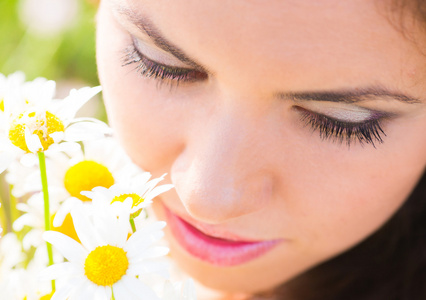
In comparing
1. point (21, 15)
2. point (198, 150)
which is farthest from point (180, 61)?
point (21, 15)

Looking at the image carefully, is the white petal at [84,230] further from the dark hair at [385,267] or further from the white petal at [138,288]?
the dark hair at [385,267]

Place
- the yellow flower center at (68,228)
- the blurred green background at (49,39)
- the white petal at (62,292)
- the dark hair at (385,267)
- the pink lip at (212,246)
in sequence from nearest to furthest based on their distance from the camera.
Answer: the white petal at (62,292), the yellow flower center at (68,228), the pink lip at (212,246), the dark hair at (385,267), the blurred green background at (49,39)

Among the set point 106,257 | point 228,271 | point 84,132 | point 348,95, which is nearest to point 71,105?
point 84,132

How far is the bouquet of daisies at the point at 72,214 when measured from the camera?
411mm

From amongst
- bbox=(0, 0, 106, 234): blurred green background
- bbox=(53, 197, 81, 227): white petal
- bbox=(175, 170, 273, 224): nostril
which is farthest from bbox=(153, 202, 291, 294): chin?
bbox=(0, 0, 106, 234): blurred green background

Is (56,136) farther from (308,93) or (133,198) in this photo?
(308,93)

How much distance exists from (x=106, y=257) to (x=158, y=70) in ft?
0.87

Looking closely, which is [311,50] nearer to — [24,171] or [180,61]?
[180,61]

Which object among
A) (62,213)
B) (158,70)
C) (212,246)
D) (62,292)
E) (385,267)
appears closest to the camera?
(62,292)

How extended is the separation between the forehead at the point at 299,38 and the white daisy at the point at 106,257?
18 centimetres

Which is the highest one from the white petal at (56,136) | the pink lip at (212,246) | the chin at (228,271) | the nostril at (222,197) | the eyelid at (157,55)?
the eyelid at (157,55)

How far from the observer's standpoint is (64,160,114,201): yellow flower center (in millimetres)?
533

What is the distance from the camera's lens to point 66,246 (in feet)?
1.37

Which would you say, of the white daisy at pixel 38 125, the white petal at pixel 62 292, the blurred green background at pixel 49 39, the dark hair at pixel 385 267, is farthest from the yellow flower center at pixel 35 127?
the blurred green background at pixel 49 39
